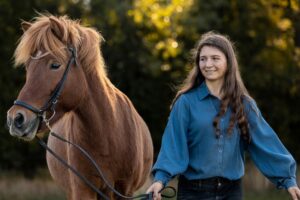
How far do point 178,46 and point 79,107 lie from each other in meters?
10.6

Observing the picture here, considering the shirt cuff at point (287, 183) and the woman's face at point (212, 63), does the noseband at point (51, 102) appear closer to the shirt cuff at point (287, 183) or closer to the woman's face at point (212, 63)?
the woman's face at point (212, 63)

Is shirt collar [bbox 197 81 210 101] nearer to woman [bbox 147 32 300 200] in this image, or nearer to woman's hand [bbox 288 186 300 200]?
woman [bbox 147 32 300 200]

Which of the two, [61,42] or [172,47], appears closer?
[61,42]

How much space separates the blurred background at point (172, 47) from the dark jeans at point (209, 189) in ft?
34.4

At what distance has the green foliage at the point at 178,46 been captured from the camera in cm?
1539

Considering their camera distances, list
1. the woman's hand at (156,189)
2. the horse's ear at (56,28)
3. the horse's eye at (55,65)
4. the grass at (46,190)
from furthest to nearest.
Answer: the grass at (46,190) → the horse's ear at (56,28) → the horse's eye at (55,65) → the woman's hand at (156,189)

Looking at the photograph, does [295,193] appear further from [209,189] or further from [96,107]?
[96,107]

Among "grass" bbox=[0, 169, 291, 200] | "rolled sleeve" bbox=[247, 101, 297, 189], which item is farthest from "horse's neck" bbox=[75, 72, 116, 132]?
"grass" bbox=[0, 169, 291, 200]

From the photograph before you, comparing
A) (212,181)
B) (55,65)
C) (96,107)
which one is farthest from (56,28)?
(212,181)

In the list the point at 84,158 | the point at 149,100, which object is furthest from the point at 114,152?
the point at 149,100

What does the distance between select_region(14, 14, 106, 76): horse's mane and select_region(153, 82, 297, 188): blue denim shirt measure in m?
1.16

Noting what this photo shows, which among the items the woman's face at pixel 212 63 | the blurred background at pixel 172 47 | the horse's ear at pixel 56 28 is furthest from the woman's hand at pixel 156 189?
the blurred background at pixel 172 47

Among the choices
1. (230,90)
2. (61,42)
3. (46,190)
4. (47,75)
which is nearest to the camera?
(230,90)

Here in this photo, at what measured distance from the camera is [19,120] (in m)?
4.78
